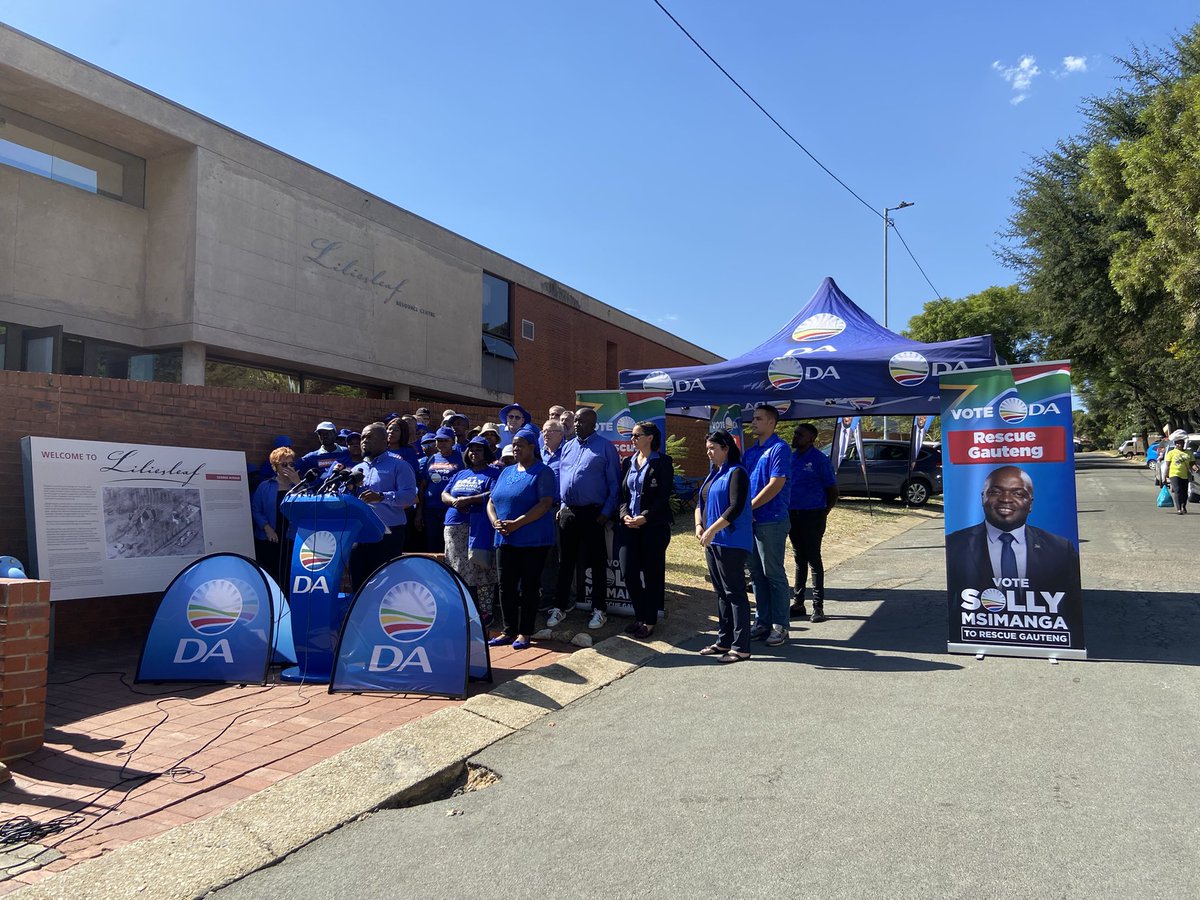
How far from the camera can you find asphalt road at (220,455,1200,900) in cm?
304

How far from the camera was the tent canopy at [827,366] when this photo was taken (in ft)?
23.3

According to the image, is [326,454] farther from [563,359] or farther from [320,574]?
[563,359]

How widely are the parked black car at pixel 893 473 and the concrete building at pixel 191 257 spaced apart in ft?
35.4

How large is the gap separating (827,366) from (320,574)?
4.67m

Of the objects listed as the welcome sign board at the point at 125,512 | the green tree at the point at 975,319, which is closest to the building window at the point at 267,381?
the welcome sign board at the point at 125,512

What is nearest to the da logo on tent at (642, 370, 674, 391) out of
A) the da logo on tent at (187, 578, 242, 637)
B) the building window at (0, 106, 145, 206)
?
the da logo on tent at (187, 578, 242, 637)

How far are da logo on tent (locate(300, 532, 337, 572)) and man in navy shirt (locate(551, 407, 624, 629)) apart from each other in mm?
2096

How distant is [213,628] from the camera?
584 cm

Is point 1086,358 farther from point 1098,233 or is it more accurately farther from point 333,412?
point 333,412

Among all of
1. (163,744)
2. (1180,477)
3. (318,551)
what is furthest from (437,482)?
(1180,477)

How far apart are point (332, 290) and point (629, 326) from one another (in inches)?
626

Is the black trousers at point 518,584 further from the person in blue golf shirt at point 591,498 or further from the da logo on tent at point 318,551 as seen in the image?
the da logo on tent at point 318,551

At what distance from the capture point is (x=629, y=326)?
3269cm

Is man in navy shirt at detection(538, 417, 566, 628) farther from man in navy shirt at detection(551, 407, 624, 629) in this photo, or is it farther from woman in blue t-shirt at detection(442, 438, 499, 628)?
woman in blue t-shirt at detection(442, 438, 499, 628)
